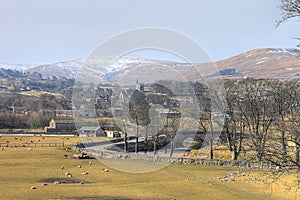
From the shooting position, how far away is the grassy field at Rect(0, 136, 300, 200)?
29.9 metres

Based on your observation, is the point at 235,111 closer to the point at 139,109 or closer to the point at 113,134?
the point at 139,109

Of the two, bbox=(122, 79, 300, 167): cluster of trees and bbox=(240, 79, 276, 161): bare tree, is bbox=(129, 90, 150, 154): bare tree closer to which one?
bbox=(122, 79, 300, 167): cluster of trees

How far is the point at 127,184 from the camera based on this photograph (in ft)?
117

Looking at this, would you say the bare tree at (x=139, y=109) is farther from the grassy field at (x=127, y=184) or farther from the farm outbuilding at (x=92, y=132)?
the farm outbuilding at (x=92, y=132)

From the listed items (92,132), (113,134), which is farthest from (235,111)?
(92,132)

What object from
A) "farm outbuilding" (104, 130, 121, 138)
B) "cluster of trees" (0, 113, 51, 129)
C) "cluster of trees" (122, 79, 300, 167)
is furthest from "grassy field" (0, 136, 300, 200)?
"cluster of trees" (0, 113, 51, 129)

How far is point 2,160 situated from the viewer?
5141 centimetres

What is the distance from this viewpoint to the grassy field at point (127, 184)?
98.2 feet

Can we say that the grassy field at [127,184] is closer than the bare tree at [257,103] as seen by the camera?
Yes

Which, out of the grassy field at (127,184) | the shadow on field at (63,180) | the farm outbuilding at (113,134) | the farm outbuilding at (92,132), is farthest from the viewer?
the farm outbuilding at (92,132)

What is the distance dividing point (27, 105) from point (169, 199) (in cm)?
15225

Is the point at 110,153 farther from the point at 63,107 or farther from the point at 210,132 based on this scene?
the point at 63,107

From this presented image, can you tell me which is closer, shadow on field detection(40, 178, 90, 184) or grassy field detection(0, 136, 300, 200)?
grassy field detection(0, 136, 300, 200)

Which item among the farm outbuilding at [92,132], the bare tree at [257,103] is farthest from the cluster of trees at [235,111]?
the farm outbuilding at [92,132]
